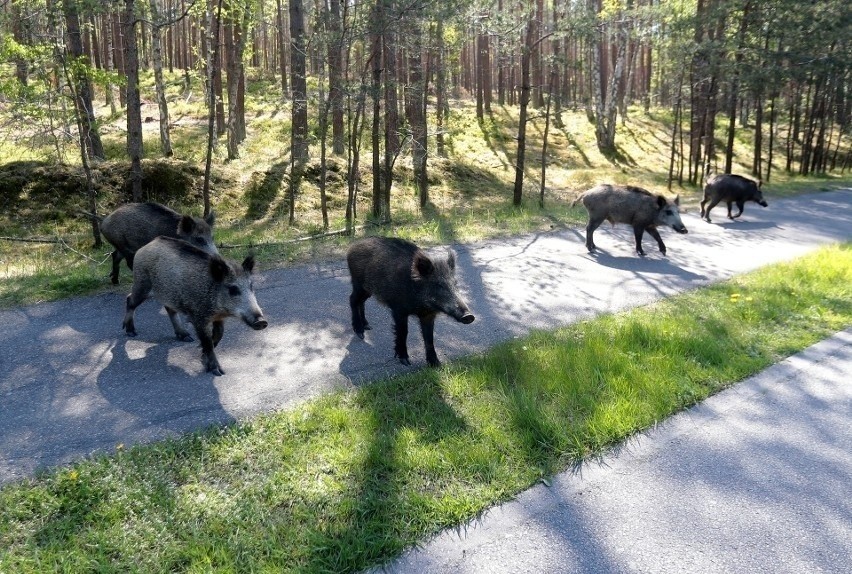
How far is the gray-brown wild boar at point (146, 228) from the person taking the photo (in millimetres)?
7527

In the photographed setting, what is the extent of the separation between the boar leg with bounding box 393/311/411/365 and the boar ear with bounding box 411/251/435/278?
480 millimetres

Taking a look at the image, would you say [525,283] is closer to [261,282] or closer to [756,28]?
[261,282]

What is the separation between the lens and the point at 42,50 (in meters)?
8.90

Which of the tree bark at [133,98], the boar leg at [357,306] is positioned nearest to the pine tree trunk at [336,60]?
the tree bark at [133,98]

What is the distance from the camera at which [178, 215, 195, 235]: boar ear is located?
24.5 ft

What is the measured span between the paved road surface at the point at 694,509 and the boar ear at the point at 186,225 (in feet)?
18.6

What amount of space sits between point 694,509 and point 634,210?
8.26 m

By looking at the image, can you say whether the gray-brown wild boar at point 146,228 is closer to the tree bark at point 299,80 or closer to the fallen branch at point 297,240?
the fallen branch at point 297,240

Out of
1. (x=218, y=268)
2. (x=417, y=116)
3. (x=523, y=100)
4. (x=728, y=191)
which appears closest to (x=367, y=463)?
(x=218, y=268)

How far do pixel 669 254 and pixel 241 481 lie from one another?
9372 mm

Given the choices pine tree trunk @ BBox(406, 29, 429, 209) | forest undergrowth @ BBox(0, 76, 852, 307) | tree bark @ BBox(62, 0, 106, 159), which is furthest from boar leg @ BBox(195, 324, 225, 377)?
pine tree trunk @ BBox(406, 29, 429, 209)

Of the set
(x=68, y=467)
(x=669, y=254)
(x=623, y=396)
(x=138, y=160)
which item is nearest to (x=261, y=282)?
(x=138, y=160)

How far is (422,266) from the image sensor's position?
5.49m

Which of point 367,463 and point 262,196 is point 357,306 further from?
point 262,196
